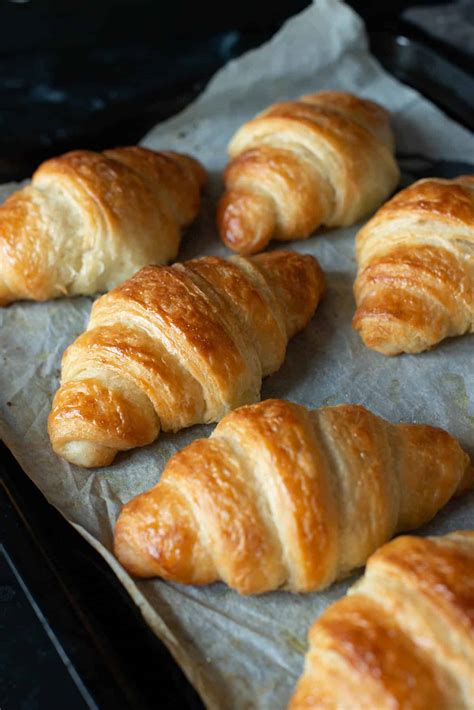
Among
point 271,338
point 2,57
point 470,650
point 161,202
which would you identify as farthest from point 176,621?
point 2,57

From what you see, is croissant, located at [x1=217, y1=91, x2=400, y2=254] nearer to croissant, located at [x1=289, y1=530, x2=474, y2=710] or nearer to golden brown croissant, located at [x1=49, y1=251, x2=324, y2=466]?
golden brown croissant, located at [x1=49, y1=251, x2=324, y2=466]

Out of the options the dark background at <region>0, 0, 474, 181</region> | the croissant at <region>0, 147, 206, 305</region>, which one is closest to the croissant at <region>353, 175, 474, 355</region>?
the croissant at <region>0, 147, 206, 305</region>

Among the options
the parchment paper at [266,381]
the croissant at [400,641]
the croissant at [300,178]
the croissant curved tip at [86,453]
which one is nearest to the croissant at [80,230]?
the parchment paper at [266,381]

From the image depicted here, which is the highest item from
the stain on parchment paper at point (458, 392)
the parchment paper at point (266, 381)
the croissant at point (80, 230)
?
the croissant at point (80, 230)

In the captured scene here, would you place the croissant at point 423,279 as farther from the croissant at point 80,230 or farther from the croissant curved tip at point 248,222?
the croissant at point 80,230

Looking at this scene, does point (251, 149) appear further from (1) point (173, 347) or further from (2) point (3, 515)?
(2) point (3, 515)

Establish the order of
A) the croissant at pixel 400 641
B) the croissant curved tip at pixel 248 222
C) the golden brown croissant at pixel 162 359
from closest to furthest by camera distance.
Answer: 1. the croissant at pixel 400 641
2. the golden brown croissant at pixel 162 359
3. the croissant curved tip at pixel 248 222

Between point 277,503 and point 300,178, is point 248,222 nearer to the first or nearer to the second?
point 300,178
